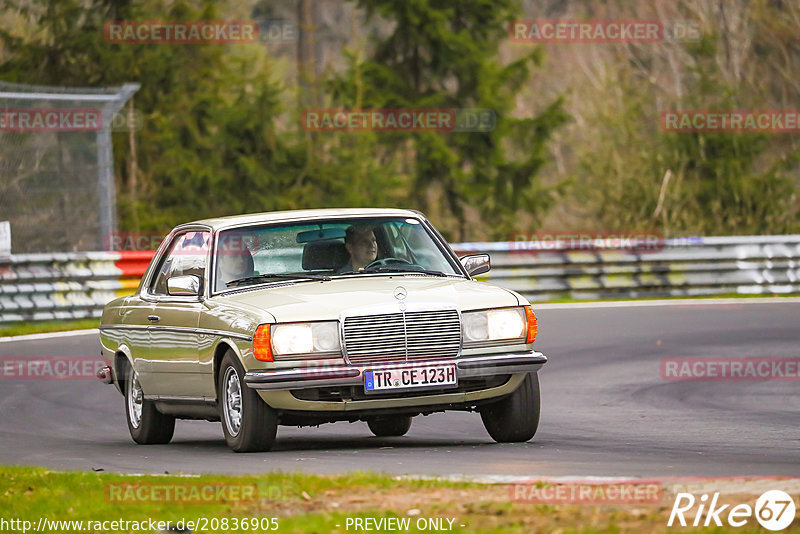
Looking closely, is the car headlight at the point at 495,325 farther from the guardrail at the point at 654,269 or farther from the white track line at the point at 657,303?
the guardrail at the point at 654,269

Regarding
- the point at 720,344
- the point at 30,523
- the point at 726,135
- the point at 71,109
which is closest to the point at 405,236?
the point at 30,523

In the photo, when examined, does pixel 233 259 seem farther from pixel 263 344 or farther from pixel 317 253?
pixel 263 344

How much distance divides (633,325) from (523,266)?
416 centimetres

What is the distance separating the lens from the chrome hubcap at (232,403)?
9.45 m

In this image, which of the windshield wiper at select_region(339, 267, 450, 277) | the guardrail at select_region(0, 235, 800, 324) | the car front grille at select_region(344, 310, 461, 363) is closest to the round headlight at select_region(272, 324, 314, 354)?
the car front grille at select_region(344, 310, 461, 363)

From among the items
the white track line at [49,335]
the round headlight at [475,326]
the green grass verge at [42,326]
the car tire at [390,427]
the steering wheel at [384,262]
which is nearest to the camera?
the round headlight at [475,326]

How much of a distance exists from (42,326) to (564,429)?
10.9 meters

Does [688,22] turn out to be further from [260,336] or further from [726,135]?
[260,336]

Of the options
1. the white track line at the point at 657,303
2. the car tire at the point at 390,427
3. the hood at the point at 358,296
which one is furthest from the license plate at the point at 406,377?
the white track line at the point at 657,303

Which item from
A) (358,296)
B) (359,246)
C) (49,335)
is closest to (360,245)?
(359,246)

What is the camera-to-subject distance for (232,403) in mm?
Answer: 9547

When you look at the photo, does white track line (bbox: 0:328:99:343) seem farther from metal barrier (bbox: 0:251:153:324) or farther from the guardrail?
the guardrail

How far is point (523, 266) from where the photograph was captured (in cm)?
2275

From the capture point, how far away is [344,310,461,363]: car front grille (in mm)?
9086
